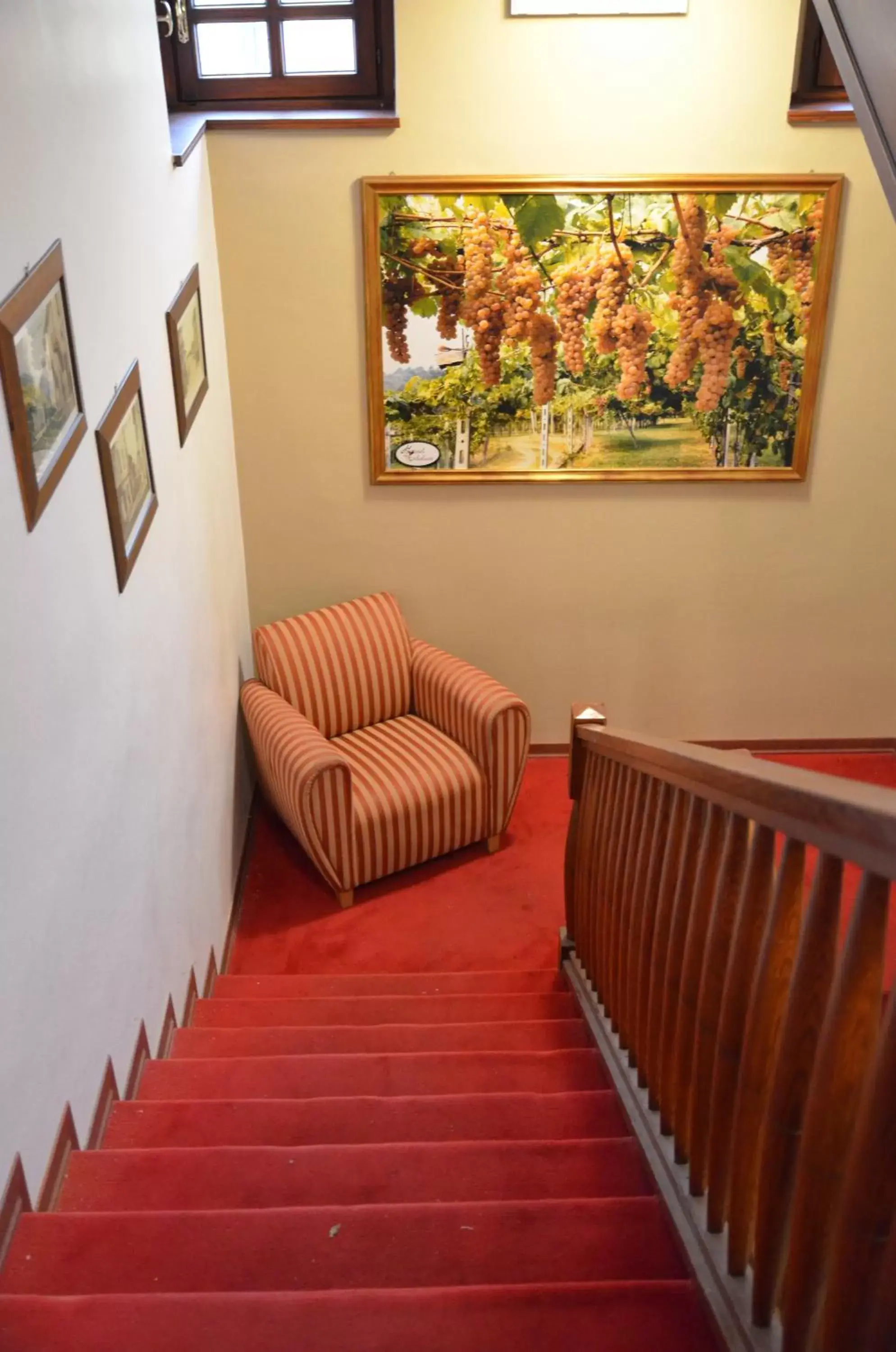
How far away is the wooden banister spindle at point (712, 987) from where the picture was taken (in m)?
1.61

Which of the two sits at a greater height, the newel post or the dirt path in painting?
the dirt path in painting

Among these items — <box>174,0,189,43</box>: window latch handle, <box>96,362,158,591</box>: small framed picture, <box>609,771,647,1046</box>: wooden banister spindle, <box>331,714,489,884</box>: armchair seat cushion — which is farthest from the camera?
<box>331,714,489,884</box>: armchair seat cushion

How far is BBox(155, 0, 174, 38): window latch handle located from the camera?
3773 mm

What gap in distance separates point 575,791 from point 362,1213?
1.57 meters

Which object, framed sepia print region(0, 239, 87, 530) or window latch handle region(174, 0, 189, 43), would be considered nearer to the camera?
framed sepia print region(0, 239, 87, 530)

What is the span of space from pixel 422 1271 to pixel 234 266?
355 cm

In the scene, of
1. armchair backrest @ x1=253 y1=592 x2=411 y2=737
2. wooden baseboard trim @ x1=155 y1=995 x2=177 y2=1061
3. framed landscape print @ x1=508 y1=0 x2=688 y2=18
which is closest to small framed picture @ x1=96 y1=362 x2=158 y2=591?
wooden baseboard trim @ x1=155 y1=995 x2=177 y2=1061

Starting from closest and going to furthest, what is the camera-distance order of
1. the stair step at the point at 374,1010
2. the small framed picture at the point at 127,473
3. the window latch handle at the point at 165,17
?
the small framed picture at the point at 127,473, the stair step at the point at 374,1010, the window latch handle at the point at 165,17

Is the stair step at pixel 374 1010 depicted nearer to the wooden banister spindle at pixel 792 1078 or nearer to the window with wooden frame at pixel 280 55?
the wooden banister spindle at pixel 792 1078

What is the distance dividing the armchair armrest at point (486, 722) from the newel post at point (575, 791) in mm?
990

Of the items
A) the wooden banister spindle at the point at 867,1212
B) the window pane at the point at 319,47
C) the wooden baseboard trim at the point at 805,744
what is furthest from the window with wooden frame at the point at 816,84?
the wooden banister spindle at the point at 867,1212

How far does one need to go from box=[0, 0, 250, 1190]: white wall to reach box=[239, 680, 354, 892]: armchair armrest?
0.31 meters

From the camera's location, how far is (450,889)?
424 centimetres

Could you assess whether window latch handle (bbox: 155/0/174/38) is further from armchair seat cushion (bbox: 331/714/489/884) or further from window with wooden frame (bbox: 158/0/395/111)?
armchair seat cushion (bbox: 331/714/489/884)
